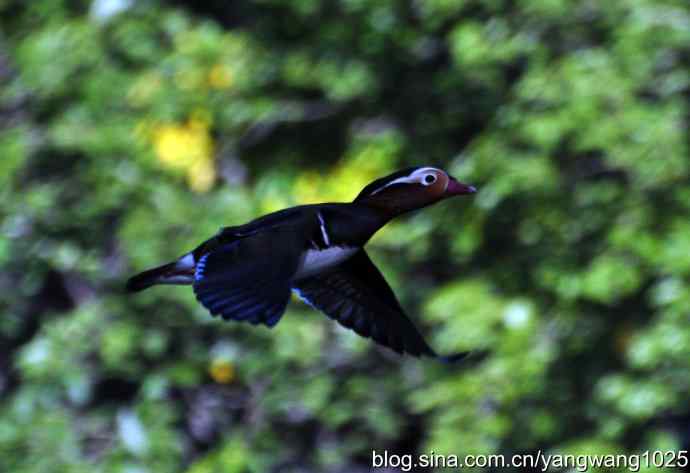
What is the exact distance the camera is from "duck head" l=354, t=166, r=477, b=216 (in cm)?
238

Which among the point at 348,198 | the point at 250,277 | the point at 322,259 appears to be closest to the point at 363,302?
the point at 322,259

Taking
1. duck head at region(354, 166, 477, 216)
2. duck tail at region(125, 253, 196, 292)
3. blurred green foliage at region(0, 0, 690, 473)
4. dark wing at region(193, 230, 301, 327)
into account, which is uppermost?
blurred green foliage at region(0, 0, 690, 473)

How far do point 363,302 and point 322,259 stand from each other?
1.23 ft

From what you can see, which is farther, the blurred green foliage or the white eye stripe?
the blurred green foliage

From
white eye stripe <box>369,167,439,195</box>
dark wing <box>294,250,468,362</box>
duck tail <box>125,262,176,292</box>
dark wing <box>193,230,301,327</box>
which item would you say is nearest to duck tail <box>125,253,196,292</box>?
duck tail <box>125,262,176,292</box>

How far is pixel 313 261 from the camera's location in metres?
2.41

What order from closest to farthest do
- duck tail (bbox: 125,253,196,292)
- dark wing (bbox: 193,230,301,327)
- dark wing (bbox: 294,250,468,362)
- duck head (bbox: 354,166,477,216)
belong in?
dark wing (bbox: 193,230,301,327) < duck head (bbox: 354,166,477,216) < duck tail (bbox: 125,253,196,292) < dark wing (bbox: 294,250,468,362)

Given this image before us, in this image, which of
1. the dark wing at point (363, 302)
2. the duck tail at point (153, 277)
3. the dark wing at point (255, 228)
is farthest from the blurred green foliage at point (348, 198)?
the dark wing at point (255, 228)

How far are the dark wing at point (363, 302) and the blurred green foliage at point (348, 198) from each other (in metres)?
1.66

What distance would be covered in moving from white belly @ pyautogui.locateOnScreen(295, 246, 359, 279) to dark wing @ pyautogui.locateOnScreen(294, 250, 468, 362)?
0.24 meters

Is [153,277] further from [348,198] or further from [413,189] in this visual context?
[348,198]

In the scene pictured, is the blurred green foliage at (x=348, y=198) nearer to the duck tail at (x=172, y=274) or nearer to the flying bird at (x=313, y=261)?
the flying bird at (x=313, y=261)

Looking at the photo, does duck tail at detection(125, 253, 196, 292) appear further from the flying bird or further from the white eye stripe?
the white eye stripe

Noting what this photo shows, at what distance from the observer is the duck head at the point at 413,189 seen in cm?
238
